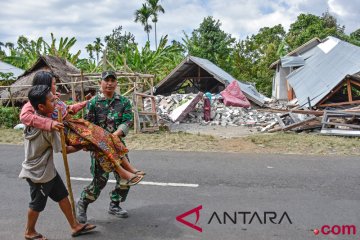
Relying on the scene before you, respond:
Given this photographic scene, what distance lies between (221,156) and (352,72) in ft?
28.7

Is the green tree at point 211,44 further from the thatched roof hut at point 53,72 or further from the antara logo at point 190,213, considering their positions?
the antara logo at point 190,213

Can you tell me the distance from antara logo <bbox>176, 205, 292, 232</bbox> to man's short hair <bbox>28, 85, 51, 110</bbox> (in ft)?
7.03

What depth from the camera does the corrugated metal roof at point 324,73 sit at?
568 inches

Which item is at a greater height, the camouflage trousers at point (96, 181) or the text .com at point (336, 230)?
the camouflage trousers at point (96, 181)

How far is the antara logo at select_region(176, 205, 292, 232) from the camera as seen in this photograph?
14.3 ft

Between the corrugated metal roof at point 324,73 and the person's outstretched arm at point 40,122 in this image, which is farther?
the corrugated metal roof at point 324,73

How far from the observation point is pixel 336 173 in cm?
664

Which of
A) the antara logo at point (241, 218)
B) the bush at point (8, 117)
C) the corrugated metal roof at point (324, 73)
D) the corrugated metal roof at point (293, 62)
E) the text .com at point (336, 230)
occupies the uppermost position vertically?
the corrugated metal roof at point (293, 62)

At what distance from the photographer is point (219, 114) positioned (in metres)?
16.9


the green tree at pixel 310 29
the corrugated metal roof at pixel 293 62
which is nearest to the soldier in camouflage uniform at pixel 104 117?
the corrugated metal roof at pixel 293 62

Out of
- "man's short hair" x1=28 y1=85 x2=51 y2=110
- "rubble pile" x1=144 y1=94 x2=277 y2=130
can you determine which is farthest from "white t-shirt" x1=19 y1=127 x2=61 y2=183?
"rubble pile" x1=144 y1=94 x2=277 y2=130

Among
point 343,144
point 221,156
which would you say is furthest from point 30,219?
point 343,144

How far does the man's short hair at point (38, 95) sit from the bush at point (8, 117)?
39.4 feet

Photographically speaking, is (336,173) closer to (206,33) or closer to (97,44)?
(206,33)
